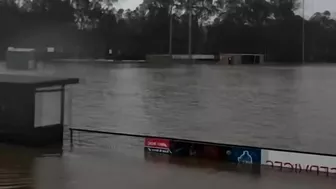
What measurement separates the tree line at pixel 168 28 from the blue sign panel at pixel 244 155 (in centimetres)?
3452

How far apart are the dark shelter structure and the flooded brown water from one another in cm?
29

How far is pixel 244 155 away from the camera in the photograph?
297 inches

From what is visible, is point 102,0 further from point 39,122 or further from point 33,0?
point 39,122

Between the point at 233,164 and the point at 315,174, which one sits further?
the point at 233,164

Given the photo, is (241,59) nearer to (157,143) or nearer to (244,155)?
(157,143)

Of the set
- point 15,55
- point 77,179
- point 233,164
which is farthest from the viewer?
point 15,55

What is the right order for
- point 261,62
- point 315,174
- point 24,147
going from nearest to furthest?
point 315,174 < point 24,147 < point 261,62

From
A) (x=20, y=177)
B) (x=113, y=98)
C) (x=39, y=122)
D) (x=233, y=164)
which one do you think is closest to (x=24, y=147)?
(x=39, y=122)

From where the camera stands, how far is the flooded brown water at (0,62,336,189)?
21.1ft

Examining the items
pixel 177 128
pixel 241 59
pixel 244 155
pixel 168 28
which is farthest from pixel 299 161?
pixel 168 28

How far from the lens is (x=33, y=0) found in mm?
44719

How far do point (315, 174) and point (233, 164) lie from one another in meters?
1.05

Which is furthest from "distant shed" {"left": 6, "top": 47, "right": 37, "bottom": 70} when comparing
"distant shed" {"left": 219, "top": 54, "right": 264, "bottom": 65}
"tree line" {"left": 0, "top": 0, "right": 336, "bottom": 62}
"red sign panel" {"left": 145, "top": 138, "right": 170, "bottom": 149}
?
"distant shed" {"left": 219, "top": 54, "right": 264, "bottom": 65}

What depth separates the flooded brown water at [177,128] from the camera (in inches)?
253
